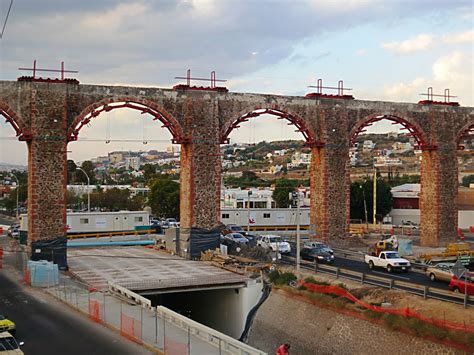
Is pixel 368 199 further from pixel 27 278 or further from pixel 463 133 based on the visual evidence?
pixel 27 278

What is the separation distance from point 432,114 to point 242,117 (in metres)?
15.2

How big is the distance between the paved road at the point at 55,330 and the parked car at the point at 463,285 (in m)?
13.6

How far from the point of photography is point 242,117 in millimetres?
40219

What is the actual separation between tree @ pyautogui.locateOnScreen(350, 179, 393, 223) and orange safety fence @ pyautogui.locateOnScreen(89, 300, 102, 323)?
49.8 meters

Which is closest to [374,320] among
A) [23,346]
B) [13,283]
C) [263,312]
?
[263,312]

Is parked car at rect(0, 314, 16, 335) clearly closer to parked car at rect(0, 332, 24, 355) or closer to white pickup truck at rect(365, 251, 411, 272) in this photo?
parked car at rect(0, 332, 24, 355)

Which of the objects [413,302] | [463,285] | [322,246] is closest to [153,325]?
[413,302]

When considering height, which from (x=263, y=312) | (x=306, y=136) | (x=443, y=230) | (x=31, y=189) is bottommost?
(x=263, y=312)

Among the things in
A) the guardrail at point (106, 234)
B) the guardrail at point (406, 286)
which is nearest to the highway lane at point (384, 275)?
the guardrail at point (406, 286)

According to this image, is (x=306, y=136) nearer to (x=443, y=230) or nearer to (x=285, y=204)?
(x=443, y=230)

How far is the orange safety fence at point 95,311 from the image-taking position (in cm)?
2356

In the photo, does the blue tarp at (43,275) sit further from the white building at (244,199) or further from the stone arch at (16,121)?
the white building at (244,199)

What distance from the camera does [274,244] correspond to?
4038 cm

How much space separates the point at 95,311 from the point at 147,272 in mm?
9094
